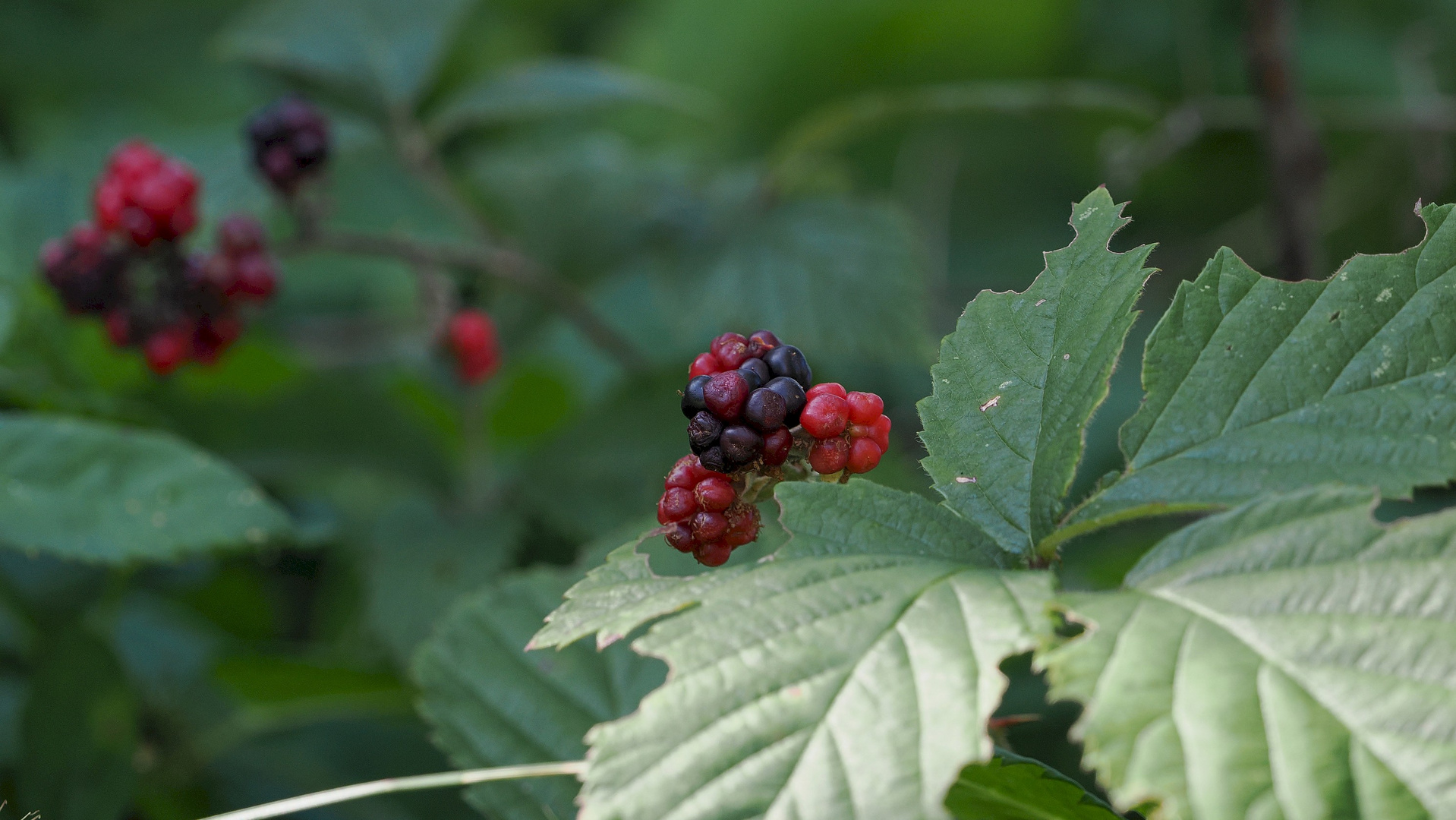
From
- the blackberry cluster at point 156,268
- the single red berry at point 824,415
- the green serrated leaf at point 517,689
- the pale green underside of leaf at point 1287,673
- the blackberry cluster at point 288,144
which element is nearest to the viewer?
the pale green underside of leaf at point 1287,673

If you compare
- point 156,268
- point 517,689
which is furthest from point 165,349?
point 517,689

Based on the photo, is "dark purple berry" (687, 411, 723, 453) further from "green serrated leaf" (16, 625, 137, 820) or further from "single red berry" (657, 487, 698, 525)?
"green serrated leaf" (16, 625, 137, 820)

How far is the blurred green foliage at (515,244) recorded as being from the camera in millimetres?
1780

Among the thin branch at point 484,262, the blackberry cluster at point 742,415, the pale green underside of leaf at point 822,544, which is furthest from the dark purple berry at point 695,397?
the thin branch at point 484,262

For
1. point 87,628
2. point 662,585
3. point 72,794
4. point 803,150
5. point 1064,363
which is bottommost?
point 72,794

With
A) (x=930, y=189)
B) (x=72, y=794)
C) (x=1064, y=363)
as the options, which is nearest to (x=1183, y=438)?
(x=1064, y=363)

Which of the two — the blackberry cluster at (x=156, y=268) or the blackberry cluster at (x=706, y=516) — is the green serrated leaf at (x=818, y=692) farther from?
the blackberry cluster at (x=156, y=268)

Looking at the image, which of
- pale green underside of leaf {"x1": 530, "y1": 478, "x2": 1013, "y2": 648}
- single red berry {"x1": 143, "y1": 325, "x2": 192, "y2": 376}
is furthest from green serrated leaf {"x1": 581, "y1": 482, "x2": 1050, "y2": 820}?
single red berry {"x1": 143, "y1": 325, "x2": 192, "y2": 376}

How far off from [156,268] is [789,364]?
1377 millimetres

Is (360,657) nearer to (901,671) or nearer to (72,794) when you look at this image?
(72,794)

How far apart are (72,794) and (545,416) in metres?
1.48

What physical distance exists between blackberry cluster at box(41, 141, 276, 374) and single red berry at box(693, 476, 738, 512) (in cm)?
126

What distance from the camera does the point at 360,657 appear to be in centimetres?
195

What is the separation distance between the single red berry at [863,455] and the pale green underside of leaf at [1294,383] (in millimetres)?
150
